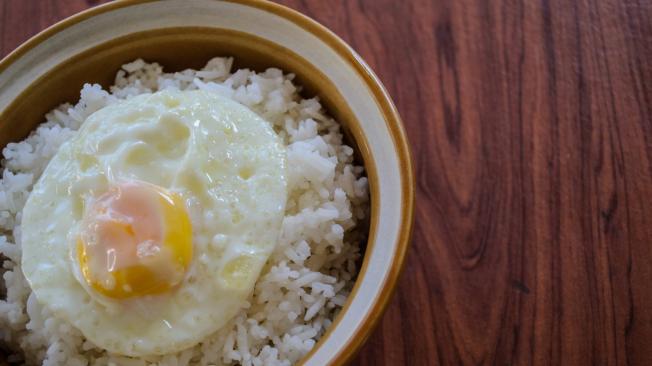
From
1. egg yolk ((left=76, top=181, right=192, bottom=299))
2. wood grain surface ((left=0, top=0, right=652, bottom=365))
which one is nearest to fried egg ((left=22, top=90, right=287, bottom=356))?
egg yolk ((left=76, top=181, right=192, bottom=299))

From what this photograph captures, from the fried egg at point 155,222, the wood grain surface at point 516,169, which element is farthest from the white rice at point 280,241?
the wood grain surface at point 516,169

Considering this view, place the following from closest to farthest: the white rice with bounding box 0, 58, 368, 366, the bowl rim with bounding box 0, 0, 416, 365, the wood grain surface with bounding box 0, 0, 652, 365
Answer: the bowl rim with bounding box 0, 0, 416, 365 → the white rice with bounding box 0, 58, 368, 366 → the wood grain surface with bounding box 0, 0, 652, 365

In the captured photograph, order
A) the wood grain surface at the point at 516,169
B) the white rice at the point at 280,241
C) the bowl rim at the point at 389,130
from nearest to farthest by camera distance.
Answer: the bowl rim at the point at 389,130 → the white rice at the point at 280,241 → the wood grain surface at the point at 516,169

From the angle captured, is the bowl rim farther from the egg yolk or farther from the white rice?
the egg yolk

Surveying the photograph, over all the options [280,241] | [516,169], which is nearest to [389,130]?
[280,241]

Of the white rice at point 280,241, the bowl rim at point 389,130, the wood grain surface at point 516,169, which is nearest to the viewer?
the bowl rim at point 389,130

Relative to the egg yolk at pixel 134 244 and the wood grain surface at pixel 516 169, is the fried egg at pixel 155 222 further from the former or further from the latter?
the wood grain surface at pixel 516 169

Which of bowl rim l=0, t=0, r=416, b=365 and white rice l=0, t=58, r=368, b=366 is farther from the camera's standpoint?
white rice l=0, t=58, r=368, b=366

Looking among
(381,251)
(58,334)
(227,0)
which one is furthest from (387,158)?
(58,334)
